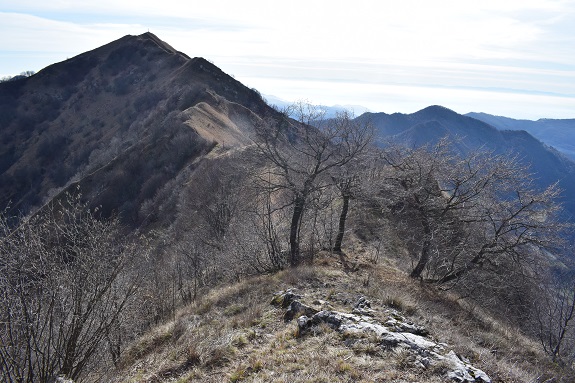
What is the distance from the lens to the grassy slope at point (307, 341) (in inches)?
262

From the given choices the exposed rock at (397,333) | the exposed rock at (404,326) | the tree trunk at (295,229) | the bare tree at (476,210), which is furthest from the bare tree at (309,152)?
the exposed rock at (404,326)

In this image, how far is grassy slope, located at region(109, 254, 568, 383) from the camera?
21.9 ft

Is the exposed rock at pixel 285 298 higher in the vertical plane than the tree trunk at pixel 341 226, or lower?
lower

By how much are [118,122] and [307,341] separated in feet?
203

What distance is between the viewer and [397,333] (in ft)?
25.6

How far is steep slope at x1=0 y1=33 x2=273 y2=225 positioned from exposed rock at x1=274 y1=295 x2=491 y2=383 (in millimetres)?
28985

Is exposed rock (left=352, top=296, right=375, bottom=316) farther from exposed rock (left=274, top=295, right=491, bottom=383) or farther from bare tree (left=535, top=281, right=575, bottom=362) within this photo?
bare tree (left=535, top=281, right=575, bottom=362)

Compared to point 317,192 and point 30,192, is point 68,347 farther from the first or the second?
point 30,192

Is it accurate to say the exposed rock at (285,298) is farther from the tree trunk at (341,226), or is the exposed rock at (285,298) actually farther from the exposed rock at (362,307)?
the tree trunk at (341,226)

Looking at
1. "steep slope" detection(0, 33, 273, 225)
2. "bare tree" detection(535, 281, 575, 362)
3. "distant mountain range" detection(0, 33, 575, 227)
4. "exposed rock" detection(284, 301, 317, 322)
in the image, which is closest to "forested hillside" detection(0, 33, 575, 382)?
"exposed rock" detection(284, 301, 317, 322)

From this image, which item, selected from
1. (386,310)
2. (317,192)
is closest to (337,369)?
(386,310)

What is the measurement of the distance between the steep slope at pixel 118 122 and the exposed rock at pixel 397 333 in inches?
1141

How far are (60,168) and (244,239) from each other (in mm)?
49020

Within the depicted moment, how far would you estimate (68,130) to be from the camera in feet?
206
